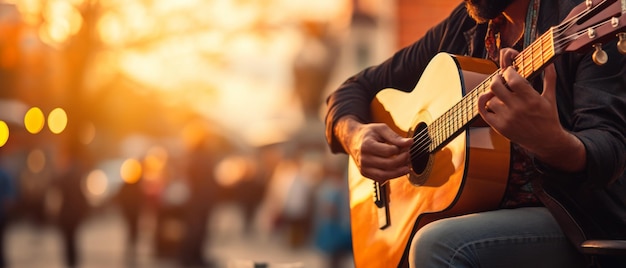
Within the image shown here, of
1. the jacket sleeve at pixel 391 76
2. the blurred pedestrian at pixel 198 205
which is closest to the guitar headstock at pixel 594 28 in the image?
the jacket sleeve at pixel 391 76

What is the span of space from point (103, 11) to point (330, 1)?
261cm

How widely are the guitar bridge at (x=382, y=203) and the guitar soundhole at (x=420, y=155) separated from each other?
13 cm

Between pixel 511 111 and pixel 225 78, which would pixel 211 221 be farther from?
pixel 511 111

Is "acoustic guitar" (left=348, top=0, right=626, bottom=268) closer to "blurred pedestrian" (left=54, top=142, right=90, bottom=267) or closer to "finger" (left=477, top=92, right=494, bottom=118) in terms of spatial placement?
"finger" (left=477, top=92, right=494, bottom=118)

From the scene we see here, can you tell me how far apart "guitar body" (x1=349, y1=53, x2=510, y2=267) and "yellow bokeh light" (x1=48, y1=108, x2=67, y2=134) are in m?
7.96

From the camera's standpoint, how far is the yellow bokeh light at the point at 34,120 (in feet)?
32.7

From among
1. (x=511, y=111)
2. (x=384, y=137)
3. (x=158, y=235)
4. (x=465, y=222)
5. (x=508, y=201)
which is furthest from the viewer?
(x=158, y=235)

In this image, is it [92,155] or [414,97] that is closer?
[414,97]

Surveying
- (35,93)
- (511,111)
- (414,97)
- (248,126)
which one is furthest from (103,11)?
(511,111)

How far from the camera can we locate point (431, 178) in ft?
6.66

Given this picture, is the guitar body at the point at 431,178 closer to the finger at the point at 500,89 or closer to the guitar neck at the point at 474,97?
the guitar neck at the point at 474,97

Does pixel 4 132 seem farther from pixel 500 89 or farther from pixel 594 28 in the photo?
pixel 594 28

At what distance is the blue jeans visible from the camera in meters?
1.76

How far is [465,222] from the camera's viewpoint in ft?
5.92
